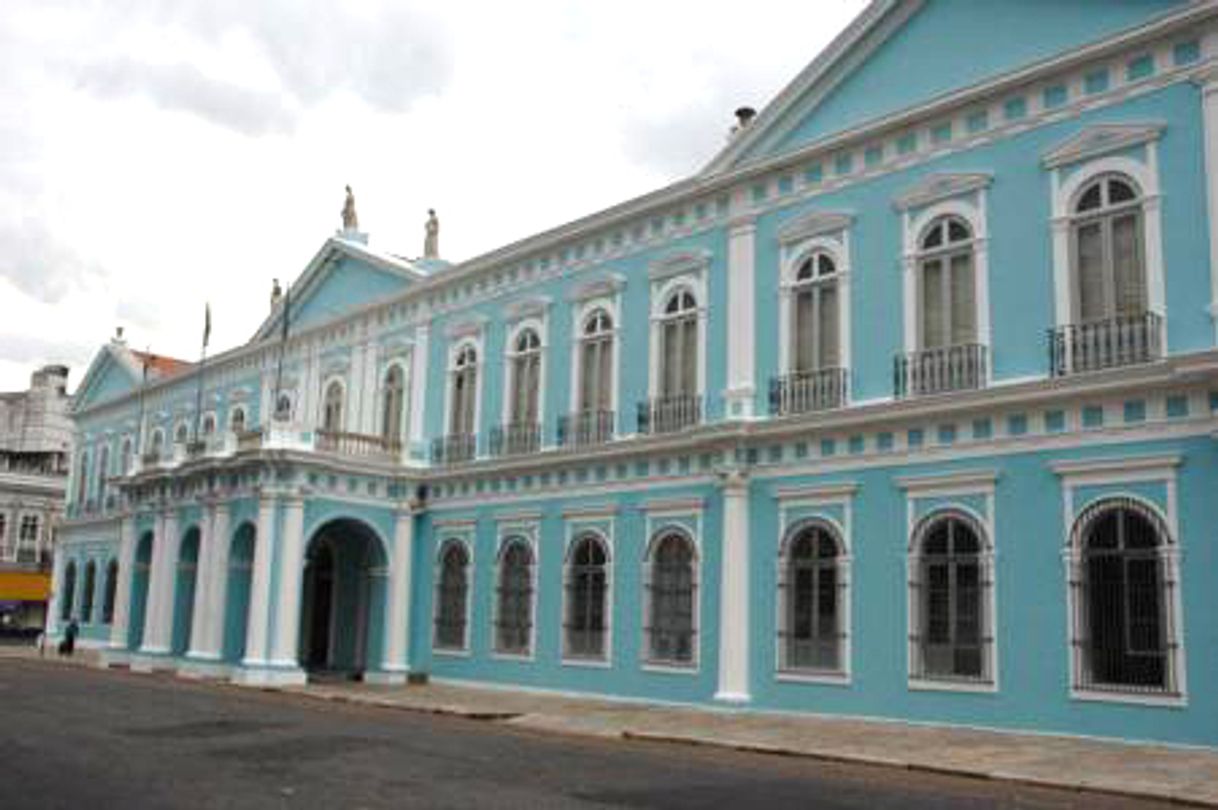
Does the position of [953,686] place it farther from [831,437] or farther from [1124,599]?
[831,437]

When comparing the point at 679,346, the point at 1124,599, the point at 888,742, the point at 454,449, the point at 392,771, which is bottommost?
the point at 392,771

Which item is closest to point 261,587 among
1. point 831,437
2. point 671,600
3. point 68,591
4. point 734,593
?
point 671,600

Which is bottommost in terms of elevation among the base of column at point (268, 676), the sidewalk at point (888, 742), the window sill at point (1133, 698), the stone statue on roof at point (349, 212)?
the sidewalk at point (888, 742)

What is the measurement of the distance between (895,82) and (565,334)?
800cm

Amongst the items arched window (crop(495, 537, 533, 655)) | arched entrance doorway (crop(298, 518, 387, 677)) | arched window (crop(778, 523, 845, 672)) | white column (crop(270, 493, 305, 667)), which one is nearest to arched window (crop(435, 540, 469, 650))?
arched window (crop(495, 537, 533, 655))

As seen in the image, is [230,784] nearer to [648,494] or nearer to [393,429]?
[648,494]

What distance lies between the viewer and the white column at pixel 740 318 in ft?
64.7

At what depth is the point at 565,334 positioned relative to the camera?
78.2 feet

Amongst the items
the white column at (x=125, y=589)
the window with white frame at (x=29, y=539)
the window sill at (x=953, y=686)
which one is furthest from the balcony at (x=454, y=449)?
the window with white frame at (x=29, y=539)

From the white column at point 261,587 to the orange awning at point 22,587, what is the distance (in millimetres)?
30158

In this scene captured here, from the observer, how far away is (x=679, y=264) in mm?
21344

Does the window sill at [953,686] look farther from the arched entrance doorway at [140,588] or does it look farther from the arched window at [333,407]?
the arched entrance doorway at [140,588]

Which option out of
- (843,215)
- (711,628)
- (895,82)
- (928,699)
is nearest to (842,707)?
(928,699)

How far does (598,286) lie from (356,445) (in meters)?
6.66
